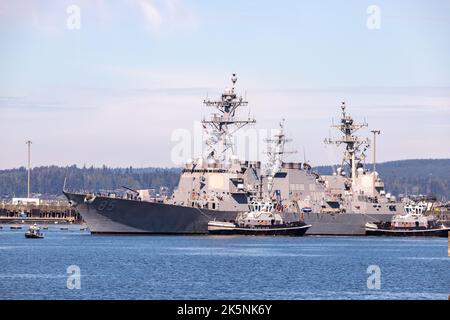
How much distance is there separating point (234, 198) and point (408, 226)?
18.5 metres

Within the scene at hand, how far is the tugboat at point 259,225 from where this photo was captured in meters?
98.5

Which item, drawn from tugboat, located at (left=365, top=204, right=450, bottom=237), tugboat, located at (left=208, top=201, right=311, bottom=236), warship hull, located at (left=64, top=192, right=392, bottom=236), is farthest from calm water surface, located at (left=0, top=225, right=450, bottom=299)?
tugboat, located at (left=365, top=204, right=450, bottom=237)

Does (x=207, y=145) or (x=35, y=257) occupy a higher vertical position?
(x=207, y=145)

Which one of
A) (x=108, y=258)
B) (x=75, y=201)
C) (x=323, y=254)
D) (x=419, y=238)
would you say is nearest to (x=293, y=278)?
(x=108, y=258)

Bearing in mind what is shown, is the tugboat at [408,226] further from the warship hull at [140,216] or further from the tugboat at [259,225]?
the warship hull at [140,216]

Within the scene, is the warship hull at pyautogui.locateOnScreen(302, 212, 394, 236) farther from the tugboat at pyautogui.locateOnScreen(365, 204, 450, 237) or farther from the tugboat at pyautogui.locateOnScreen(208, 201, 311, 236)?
the tugboat at pyautogui.locateOnScreen(208, 201, 311, 236)

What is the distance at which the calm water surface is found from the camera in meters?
45.7

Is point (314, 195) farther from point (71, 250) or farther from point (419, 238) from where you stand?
point (71, 250)

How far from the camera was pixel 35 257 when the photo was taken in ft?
231

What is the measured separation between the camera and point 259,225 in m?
100

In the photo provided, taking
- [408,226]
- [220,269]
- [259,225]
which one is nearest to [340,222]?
[408,226]
